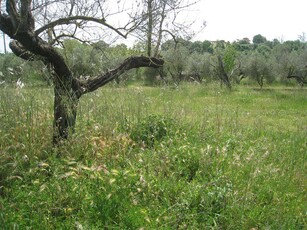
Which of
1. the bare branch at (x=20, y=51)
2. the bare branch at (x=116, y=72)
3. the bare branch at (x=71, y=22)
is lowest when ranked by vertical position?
the bare branch at (x=116, y=72)

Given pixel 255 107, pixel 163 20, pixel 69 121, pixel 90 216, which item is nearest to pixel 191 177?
pixel 90 216

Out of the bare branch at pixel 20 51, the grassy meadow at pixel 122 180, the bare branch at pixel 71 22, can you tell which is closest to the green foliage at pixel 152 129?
the grassy meadow at pixel 122 180

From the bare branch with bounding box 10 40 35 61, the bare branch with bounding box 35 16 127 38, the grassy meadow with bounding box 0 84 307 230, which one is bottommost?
the grassy meadow with bounding box 0 84 307 230

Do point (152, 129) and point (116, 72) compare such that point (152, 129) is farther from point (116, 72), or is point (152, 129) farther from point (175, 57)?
point (175, 57)

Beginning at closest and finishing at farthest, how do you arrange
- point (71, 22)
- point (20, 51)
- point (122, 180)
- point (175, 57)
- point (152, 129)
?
point (122, 180) < point (71, 22) < point (20, 51) < point (152, 129) < point (175, 57)

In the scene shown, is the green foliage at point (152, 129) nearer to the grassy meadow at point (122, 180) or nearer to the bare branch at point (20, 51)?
the grassy meadow at point (122, 180)

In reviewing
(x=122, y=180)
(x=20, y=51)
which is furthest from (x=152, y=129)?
(x=20, y=51)

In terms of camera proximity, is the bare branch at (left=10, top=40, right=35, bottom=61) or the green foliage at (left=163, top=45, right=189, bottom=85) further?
the green foliage at (left=163, top=45, right=189, bottom=85)

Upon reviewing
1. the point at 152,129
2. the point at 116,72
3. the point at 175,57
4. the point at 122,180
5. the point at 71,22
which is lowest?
the point at 122,180

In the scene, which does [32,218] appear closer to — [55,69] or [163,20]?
[55,69]

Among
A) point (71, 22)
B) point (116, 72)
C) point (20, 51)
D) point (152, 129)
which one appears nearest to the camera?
point (71, 22)

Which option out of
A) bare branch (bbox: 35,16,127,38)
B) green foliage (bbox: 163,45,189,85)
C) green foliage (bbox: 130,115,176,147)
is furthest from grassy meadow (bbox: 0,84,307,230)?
green foliage (bbox: 163,45,189,85)

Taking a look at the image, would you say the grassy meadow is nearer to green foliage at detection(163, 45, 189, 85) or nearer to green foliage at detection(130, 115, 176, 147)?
green foliage at detection(130, 115, 176, 147)

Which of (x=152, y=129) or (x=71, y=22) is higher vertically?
(x=71, y=22)
